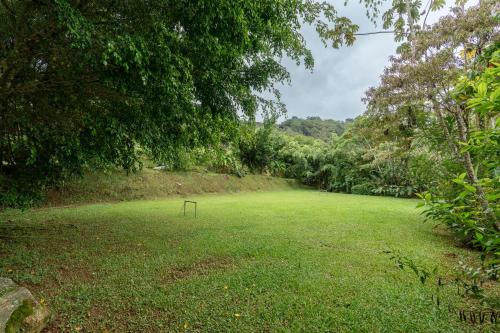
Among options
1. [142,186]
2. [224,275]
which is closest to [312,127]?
[142,186]

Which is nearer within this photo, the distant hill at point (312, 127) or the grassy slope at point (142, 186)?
the grassy slope at point (142, 186)

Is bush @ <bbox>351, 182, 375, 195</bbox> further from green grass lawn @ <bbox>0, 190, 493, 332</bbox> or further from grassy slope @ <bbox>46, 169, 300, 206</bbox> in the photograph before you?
green grass lawn @ <bbox>0, 190, 493, 332</bbox>

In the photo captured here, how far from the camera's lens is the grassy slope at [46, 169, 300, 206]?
1131 centimetres

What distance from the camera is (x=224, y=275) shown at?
13.7 feet

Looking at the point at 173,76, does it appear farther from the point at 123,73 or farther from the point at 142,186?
the point at 142,186

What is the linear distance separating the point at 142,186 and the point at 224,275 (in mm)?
10611

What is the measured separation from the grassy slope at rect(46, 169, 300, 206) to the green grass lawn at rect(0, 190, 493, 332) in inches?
136

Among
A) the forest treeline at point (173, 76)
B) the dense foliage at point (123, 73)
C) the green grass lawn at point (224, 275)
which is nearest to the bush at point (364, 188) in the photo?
the green grass lawn at point (224, 275)

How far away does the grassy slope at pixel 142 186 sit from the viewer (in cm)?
1131

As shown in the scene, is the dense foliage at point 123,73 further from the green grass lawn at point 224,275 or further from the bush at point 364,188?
the bush at point 364,188

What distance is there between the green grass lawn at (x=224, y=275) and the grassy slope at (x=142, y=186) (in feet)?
11.3

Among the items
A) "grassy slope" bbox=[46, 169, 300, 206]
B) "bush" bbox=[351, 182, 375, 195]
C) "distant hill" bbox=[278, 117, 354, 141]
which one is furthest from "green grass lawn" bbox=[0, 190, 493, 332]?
"distant hill" bbox=[278, 117, 354, 141]

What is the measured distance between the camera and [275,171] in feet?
78.0

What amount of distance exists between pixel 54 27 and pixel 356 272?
17.7ft
